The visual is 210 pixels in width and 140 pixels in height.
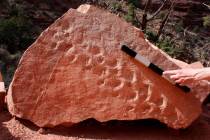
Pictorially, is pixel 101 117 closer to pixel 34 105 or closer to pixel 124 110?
pixel 124 110

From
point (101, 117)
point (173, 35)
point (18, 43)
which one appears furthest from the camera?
point (173, 35)

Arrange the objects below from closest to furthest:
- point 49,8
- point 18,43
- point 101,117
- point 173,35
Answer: point 101,117 → point 18,43 → point 49,8 → point 173,35

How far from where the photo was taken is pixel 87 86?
9.96 ft

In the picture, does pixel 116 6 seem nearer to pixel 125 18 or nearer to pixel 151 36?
pixel 125 18

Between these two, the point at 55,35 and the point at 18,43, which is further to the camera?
the point at 18,43

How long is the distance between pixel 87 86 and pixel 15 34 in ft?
14.4

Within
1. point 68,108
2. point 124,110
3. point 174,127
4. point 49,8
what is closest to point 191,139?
point 174,127

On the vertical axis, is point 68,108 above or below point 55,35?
below

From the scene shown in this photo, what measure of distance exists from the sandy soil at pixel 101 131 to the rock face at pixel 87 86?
0.28 ft

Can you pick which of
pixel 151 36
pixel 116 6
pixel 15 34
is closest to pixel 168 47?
pixel 151 36

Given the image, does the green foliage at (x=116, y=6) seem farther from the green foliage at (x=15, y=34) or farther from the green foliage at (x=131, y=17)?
the green foliage at (x=15, y=34)

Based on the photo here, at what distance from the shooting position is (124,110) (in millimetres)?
3012

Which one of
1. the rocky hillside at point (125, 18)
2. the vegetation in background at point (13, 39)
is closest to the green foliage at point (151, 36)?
the rocky hillside at point (125, 18)

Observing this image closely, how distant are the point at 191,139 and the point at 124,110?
534mm
